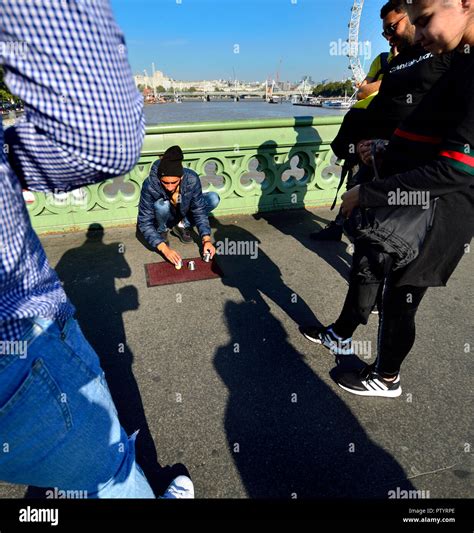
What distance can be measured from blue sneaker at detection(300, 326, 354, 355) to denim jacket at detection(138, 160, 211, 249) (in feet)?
6.20

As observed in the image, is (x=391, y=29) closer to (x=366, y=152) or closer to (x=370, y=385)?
(x=366, y=152)

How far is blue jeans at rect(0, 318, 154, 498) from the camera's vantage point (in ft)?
2.78

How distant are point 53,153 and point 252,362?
2256 millimetres

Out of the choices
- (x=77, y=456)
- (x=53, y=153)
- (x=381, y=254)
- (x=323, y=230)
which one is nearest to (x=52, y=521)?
(x=77, y=456)

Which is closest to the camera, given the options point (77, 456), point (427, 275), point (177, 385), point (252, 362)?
point (77, 456)

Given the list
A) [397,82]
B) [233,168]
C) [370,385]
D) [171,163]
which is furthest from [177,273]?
[397,82]

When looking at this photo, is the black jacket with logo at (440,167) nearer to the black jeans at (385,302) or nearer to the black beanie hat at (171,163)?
the black jeans at (385,302)

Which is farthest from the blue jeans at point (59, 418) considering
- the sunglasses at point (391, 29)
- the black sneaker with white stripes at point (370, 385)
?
the sunglasses at point (391, 29)

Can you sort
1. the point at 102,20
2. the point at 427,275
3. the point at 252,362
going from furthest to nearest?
1. the point at 252,362
2. the point at 427,275
3. the point at 102,20

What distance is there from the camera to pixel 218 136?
15.8ft

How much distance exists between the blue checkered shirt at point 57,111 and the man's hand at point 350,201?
143 centimetres

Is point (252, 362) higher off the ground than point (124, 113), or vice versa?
point (124, 113)

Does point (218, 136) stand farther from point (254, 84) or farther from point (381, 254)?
point (254, 84)

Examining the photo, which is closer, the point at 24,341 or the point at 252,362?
the point at 24,341
